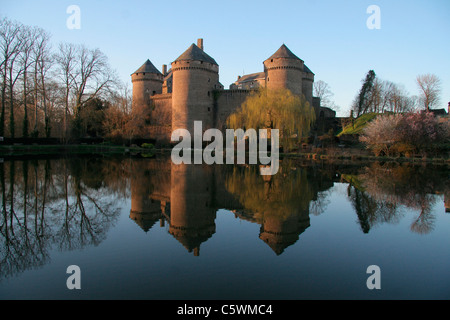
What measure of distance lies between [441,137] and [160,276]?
73.7 feet

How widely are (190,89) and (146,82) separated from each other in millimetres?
8285

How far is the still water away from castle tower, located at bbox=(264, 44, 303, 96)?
76.0ft

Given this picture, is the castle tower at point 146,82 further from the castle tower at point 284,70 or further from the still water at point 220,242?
the still water at point 220,242

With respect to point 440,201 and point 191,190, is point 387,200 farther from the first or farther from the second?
point 191,190

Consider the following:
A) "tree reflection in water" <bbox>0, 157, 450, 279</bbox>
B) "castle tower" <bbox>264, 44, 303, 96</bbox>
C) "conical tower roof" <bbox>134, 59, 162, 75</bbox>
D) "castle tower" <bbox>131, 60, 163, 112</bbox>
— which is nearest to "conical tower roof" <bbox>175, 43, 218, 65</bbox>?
"castle tower" <bbox>264, 44, 303, 96</bbox>

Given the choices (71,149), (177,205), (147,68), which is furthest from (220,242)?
(147,68)

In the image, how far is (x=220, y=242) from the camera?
4.51m

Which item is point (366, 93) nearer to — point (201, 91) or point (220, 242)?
point (201, 91)

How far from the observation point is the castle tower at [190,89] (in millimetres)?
30202

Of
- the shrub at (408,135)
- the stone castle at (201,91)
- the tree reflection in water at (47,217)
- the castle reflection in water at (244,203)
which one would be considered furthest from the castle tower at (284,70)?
the tree reflection in water at (47,217)

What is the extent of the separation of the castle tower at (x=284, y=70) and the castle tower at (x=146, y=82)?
13321 mm

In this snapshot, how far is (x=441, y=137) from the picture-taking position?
2019cm

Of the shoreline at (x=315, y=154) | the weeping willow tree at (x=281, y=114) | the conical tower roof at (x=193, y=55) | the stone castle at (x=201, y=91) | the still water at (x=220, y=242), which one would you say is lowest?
the still water at (x=220, y=242)

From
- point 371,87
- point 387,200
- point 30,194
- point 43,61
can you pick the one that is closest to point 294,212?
point 387,200
